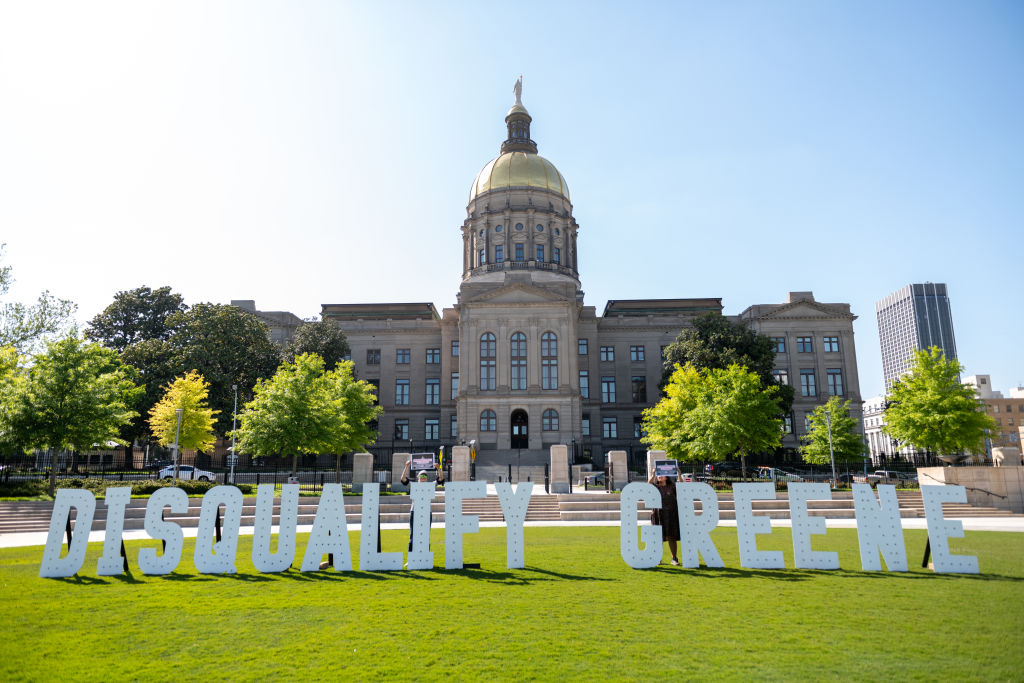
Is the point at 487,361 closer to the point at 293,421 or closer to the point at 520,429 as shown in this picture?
the point at 520,429

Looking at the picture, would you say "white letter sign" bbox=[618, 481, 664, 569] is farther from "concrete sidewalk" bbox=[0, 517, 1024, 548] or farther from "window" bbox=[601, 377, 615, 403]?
"window" bbox=[601, 377, 615, 403]

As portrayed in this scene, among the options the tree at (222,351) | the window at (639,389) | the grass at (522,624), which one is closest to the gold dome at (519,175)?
the window at (639,389)

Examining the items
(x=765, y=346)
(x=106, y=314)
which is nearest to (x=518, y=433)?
(x=765, y=346)

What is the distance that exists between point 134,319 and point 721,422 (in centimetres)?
5133

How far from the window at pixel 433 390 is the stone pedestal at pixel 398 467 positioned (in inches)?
1155

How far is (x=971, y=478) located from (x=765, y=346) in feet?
91.9

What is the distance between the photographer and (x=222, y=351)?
5253 cm

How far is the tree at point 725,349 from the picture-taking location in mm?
54031

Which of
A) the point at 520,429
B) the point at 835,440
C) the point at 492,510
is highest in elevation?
the point at 520,429

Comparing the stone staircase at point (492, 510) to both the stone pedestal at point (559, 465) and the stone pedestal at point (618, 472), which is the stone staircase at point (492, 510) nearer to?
the stone pedestal at point (559, 465)

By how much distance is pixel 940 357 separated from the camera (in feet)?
122

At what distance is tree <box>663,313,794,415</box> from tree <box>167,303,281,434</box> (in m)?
35.0

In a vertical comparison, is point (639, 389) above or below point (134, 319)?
below

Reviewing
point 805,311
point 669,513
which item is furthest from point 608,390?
point 669,513
